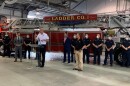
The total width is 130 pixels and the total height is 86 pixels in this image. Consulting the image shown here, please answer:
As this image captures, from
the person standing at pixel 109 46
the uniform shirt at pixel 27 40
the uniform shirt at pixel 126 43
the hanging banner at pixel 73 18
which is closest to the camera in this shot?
the uniform shirt at pixel 126 43

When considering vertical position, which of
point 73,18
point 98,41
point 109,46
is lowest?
point 109,46

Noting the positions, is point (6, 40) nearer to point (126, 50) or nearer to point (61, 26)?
point (61, 26)

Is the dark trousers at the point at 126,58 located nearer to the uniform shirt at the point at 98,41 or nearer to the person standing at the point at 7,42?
the uniform shirt at the point at 98,41

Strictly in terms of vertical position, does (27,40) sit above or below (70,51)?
above

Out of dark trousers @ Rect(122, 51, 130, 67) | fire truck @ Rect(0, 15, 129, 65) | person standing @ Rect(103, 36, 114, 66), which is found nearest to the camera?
dark trousers @ Rect(122, 51, 130, 67)

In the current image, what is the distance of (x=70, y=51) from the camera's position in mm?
13141

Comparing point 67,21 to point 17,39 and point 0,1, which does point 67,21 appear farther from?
point 0,1

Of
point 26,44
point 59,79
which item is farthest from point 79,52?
point 26,44

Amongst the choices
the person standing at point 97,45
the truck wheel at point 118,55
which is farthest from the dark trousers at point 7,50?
the truck wheel at point 118,55

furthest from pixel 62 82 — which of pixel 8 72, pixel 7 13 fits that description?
pixel 7 13

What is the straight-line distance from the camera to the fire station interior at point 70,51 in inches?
330

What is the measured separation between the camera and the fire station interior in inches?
330

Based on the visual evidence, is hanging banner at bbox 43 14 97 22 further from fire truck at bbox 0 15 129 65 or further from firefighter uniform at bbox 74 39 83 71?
firefighter uniform at bbox 74 39 83 71

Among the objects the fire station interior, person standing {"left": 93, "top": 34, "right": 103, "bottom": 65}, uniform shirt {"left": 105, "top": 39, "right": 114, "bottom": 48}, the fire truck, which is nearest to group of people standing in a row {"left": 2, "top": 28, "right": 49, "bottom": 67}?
the fire station interior
